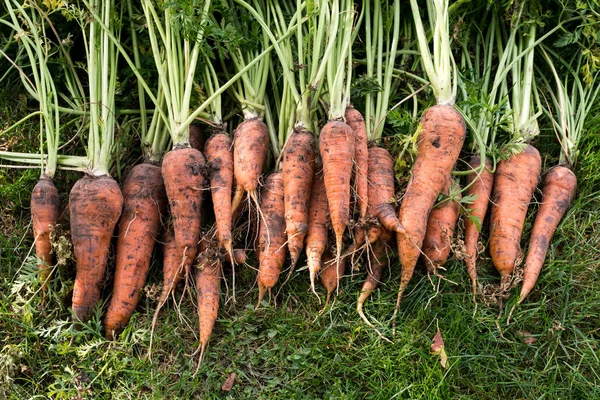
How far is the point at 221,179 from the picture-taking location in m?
2.89

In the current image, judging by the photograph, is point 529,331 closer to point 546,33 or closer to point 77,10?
point 546,33

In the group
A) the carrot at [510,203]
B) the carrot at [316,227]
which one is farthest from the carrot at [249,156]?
the carrot at [510,203]

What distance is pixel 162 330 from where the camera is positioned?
2760mm

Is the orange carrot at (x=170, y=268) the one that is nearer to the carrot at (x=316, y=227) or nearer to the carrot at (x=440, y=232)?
the carrot at (x=316, y=227)

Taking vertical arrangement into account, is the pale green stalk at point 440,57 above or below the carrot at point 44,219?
above

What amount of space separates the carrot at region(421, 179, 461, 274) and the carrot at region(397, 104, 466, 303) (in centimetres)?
10

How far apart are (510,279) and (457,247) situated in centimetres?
31

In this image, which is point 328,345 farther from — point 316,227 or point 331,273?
point 316,227

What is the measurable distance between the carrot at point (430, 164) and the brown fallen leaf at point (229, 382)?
938 millimetres

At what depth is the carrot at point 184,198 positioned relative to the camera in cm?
281

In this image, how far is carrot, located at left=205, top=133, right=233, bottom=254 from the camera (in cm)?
283

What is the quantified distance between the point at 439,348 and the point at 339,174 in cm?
94

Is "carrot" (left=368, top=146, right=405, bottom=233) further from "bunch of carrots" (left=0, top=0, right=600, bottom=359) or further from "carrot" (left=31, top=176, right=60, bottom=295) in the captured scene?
"carrot" (left=31, top=176, right=60, bottom=295)

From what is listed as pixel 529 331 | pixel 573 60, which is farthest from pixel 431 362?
pixel 573 60
